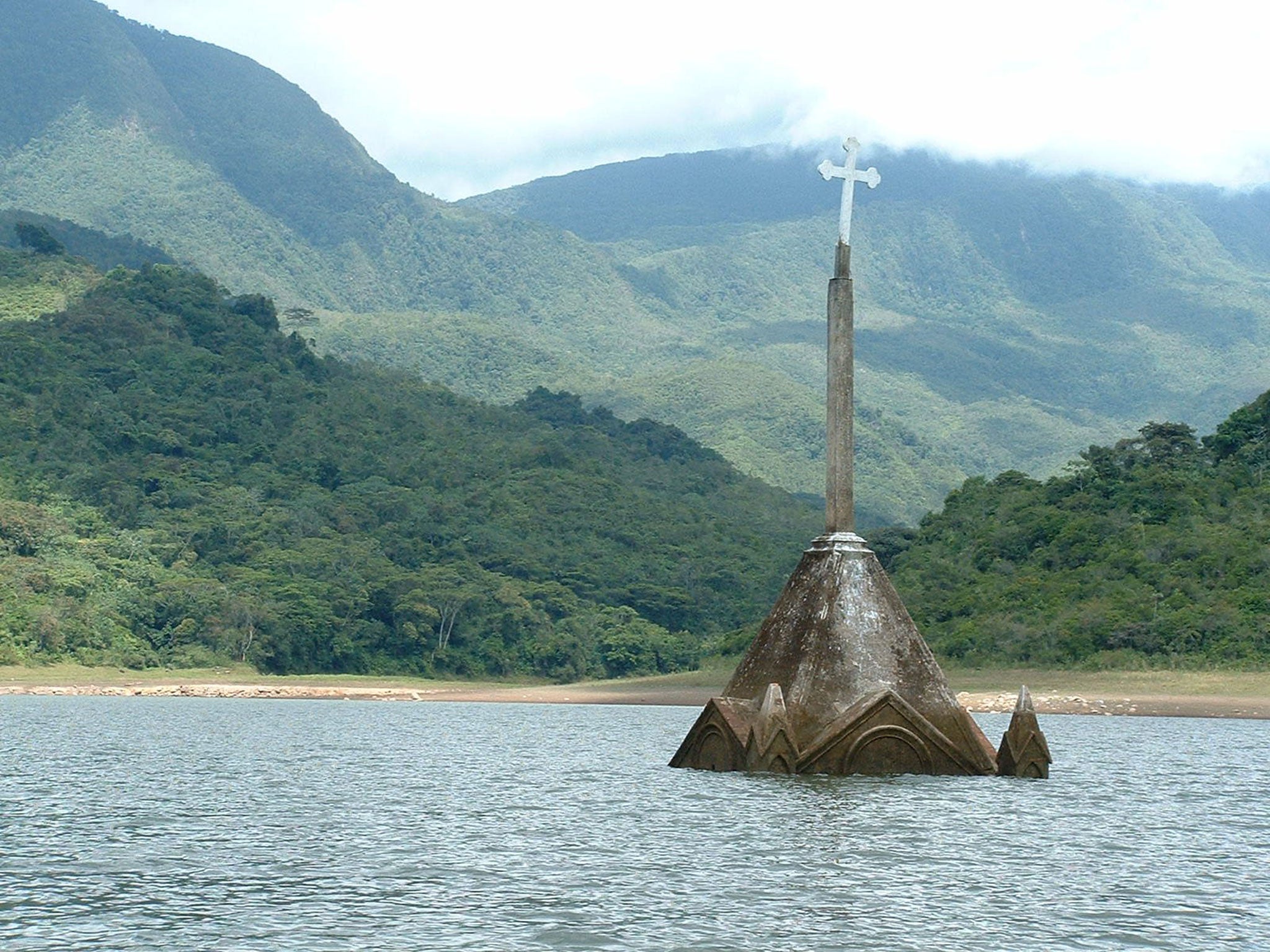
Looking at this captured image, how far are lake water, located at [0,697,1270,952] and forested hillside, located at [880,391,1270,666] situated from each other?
133 ft

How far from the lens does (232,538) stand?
144375 millimetres

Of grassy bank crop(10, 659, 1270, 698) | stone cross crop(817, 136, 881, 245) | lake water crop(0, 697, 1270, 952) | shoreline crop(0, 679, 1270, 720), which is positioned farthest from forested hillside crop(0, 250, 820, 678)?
stone cross crop(817, 136, 881, 245)

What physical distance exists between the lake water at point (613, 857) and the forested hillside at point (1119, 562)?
4053 centimetres

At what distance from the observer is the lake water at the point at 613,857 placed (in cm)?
2258

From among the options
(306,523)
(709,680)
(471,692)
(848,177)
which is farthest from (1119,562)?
(306,523)

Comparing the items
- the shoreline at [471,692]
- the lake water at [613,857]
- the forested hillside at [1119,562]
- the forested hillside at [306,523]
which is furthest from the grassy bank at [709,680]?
the lake water at [613,857]

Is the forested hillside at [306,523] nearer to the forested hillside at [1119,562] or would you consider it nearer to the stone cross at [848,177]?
the forested hillside at [1119,562]

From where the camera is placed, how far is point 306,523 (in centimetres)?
15088

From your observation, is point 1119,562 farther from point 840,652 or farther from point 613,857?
point 613,857

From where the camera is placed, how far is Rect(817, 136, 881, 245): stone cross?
128 feet

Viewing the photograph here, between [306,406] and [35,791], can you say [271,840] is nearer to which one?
[35,791]

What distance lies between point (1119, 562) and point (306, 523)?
7439cm

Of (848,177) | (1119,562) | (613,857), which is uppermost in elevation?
(848,177)

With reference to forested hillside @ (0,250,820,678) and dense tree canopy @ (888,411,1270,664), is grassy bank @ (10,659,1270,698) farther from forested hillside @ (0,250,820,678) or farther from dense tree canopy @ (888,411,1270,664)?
forested hillside @ (0,250,820,678)
